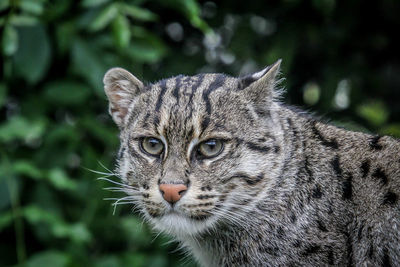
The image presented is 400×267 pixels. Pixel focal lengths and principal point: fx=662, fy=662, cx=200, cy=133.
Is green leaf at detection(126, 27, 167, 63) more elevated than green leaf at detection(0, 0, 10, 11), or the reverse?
green leaf at detection(0, 0, 10, 11)

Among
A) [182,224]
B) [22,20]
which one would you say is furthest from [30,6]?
[182,224]

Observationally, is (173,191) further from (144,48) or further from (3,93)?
(3,93)

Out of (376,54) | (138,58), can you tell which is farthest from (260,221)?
(376,54)

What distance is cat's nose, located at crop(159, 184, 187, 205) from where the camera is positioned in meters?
5.50

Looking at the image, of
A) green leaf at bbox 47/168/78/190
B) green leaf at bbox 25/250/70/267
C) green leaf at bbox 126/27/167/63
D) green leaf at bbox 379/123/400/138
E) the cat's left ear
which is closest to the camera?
the cat's left ear

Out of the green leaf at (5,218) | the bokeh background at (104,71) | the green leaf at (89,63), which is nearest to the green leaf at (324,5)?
the bokeh background at (104,71)

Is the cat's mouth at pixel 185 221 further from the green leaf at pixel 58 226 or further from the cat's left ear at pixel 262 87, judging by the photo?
the green leaf at pixel 58 226

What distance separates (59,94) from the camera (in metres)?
8.25

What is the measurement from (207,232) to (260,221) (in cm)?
50

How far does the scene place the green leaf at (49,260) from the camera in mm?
7715

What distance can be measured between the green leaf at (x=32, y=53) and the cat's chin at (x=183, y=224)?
2956 millimetres

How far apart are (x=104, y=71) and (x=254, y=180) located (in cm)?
293

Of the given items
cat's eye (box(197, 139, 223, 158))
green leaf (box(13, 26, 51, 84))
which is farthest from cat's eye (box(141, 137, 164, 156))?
green leaf (box(13, 26, 51, 84))

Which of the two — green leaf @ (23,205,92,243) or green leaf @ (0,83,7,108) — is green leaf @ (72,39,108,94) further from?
green leaf @ (23,205,92,243)
